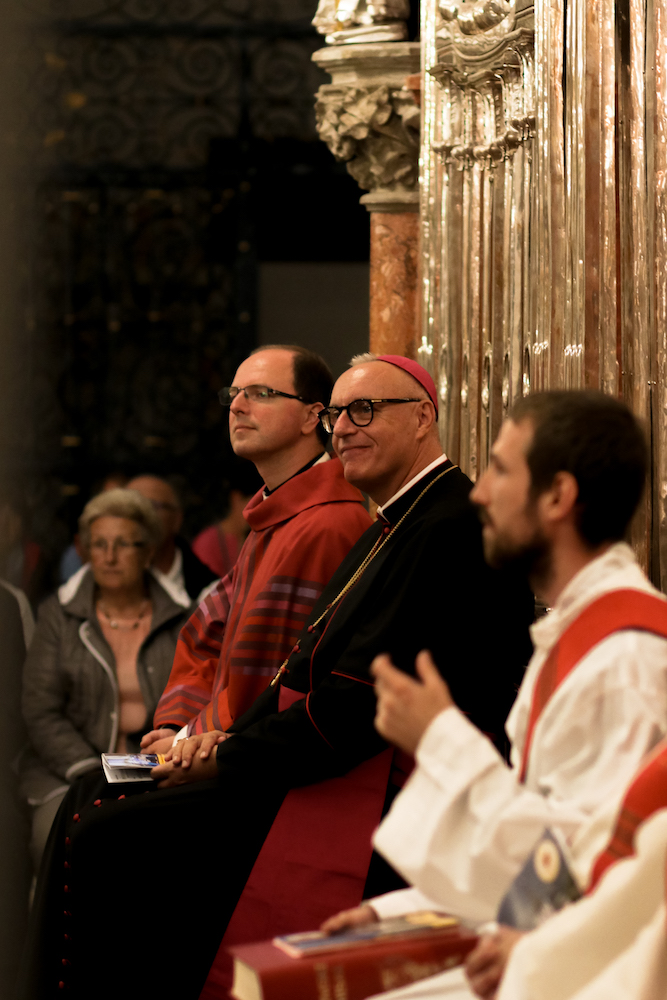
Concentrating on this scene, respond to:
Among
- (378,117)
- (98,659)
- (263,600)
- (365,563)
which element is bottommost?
(98,659)

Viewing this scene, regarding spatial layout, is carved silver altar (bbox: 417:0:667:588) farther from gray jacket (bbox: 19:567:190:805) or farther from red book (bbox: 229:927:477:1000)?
gray jacket (bbox: 19:567:190:805)

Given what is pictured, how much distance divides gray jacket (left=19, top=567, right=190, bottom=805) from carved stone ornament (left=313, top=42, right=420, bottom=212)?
198 cm

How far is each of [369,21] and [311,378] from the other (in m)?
2.12

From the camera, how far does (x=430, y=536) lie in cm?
303

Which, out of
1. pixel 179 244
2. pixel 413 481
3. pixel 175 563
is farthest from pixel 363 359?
pixel 179 244

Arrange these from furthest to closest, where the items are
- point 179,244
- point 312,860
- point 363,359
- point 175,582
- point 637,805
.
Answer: point 179,244, point 175,582, point 363,359, point 312,860, point 637,805

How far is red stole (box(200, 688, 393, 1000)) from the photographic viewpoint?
2.95 m

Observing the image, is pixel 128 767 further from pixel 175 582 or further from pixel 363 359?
pixel 175 582

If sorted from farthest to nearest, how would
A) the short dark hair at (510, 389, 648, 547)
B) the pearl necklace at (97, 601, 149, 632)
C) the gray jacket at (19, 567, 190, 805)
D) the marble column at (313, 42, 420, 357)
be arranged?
the marble column at (313, 42, 420, 357)
the pearl necklace at (97, 601, 149, 632)
the gray jacket at (19, 567, 190, 805)
the short dark hair at (510, 389, 648, 547)

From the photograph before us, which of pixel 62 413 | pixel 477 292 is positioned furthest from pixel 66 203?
pixel 477 292

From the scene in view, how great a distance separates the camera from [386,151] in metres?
5.30

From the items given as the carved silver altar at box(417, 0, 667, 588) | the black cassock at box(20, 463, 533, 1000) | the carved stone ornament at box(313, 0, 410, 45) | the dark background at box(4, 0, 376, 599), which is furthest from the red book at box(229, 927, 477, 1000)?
the dark background at box(4, 0, 376, 599)

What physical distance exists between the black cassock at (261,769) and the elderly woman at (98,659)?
1484mm

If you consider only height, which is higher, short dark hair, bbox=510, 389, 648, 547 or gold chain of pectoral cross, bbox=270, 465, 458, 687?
short dark hair, bbox=510, 389, 648, 547
